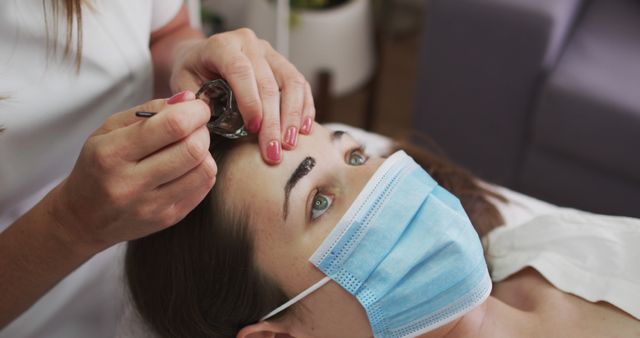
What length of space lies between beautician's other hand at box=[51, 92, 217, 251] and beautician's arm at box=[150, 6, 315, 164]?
0.49 ft

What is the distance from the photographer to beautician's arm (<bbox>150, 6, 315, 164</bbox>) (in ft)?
3.52

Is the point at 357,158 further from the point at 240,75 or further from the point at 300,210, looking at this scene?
the point at 240,75

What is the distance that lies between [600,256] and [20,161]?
115 centimetres

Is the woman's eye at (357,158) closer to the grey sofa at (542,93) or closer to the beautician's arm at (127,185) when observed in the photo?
the beautician's arm at (127,185)

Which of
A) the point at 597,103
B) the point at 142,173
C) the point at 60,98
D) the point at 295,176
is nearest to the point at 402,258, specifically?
the point at 295,176

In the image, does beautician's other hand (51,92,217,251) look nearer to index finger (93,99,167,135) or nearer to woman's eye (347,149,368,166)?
index finger (93,99,167,135)

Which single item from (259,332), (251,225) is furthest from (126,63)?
(259,332)

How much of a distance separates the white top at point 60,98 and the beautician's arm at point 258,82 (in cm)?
12

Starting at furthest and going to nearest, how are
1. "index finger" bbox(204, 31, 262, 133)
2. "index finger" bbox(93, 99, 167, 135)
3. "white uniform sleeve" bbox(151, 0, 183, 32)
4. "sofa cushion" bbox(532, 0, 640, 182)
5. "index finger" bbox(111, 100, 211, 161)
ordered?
"sofa cushion" bbox(532, 0, 640, 182) → "white uniform sleeve" bbox(151, 0, 183, 32) → "index finger" bbox(204, 31, 262, 133) → "index finger" bbox(93, 99, 167, 135) → "index finger" bbox(111, 100, 211, 161)

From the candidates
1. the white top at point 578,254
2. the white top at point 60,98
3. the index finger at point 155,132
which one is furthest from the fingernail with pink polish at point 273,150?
the white top at point 578,254

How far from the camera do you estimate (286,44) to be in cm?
248

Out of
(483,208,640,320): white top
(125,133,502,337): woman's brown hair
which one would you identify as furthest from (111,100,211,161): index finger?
(483,208,640,320): white top

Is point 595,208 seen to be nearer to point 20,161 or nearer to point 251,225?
point 251,225

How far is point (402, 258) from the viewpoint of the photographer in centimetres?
108
